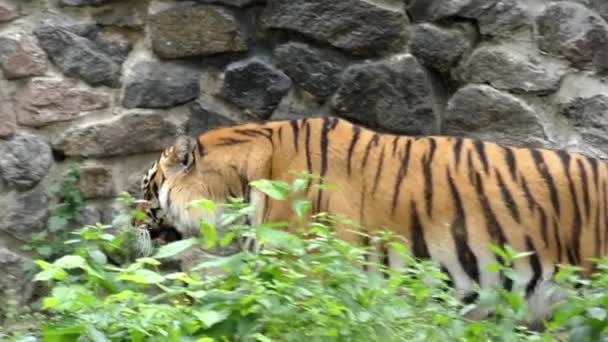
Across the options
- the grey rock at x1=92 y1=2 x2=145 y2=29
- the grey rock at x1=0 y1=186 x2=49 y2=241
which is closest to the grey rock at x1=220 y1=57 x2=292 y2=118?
the grey rock at x1=92 y1=2 x2=145 y2=29

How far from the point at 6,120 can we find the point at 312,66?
4.22 feet

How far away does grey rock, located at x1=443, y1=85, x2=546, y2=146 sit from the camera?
537cm

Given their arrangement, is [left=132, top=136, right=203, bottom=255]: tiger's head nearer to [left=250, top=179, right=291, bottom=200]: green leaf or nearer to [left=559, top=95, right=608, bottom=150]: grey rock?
[left=559, top=95, right=608, bottom=150]: grey rock

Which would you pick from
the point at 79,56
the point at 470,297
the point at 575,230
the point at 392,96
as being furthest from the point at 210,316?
the point at 79,56

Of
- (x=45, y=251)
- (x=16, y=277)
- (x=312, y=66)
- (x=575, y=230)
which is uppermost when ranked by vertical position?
(x=312, y=66)

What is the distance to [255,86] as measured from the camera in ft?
18.4

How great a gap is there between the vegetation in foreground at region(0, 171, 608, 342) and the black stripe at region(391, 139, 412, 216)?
1.67 meters

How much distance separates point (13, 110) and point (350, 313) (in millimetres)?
3198

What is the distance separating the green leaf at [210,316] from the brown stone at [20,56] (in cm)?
304

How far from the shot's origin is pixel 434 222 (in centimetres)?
474

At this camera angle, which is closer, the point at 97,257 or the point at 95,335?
the point at 95,335

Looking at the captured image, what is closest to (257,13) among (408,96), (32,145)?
(408,96)

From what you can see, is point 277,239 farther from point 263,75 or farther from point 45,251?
point 45,251

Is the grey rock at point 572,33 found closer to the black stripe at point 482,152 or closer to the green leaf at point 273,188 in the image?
the black stripe at point 482,152
